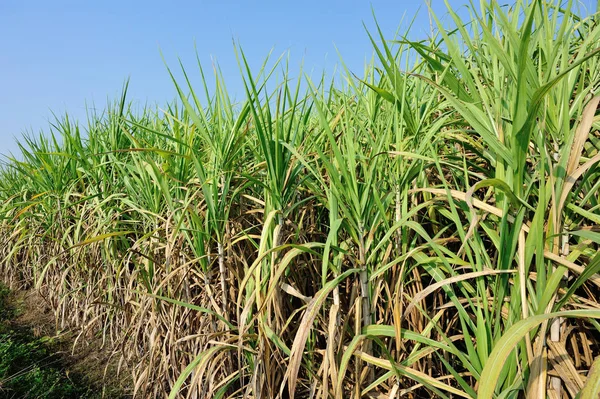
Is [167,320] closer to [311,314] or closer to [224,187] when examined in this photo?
[224,187]

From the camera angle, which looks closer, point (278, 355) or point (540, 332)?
point (540, 332)

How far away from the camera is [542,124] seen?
95 cm

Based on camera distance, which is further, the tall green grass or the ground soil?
the ground soil

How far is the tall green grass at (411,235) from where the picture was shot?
94 cm

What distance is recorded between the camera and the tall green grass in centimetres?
94

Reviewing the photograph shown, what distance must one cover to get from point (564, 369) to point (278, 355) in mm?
872

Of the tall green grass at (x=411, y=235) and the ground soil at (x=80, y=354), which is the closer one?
the tall green grass at (x=411, y=235)

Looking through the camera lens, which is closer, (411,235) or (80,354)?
(411,235)

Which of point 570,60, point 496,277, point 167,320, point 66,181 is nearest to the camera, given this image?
point 496,277

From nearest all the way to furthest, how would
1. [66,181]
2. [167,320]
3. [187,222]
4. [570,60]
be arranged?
[570,60], [187,222], [167,320], [66,181]

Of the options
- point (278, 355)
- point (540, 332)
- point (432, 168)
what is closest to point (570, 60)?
point (432, 168)

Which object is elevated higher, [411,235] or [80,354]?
[411,235]

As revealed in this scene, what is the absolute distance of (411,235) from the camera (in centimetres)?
139

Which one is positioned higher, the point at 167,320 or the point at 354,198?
the point at 354,198
